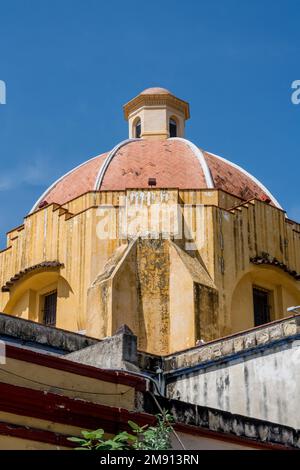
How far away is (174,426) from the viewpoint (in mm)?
11531

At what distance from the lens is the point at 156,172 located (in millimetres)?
24531

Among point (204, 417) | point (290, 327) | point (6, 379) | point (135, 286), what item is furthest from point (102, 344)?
point (135, 286)

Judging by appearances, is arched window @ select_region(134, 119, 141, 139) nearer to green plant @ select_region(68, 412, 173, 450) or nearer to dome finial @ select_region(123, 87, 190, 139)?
dome finial @ select_region(123, 87, 190, 139)

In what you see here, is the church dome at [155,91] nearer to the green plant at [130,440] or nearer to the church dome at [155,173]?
the church dome at [155,173]

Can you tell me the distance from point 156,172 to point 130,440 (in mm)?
14667

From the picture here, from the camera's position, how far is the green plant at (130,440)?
990cm

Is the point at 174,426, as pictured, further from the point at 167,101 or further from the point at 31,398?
the point at 167,101

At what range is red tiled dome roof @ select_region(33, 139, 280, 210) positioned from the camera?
24.3m

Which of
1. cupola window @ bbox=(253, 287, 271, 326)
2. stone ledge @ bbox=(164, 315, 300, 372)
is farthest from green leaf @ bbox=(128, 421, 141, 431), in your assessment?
cupola window @ bbox=(253, 287, 271, 326)

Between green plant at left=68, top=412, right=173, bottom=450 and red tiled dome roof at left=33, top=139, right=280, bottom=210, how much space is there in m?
13.4

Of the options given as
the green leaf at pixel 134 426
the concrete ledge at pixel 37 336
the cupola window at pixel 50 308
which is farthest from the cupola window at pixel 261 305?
the green leaf at pixel 134 426

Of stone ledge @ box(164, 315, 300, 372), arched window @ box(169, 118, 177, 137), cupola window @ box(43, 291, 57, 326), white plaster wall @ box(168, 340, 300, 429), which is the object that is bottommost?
white plaster wall @ box(168, 340, 300, 429)

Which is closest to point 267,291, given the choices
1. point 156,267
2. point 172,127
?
point 156,267

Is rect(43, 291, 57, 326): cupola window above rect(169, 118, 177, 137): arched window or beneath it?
beneath
